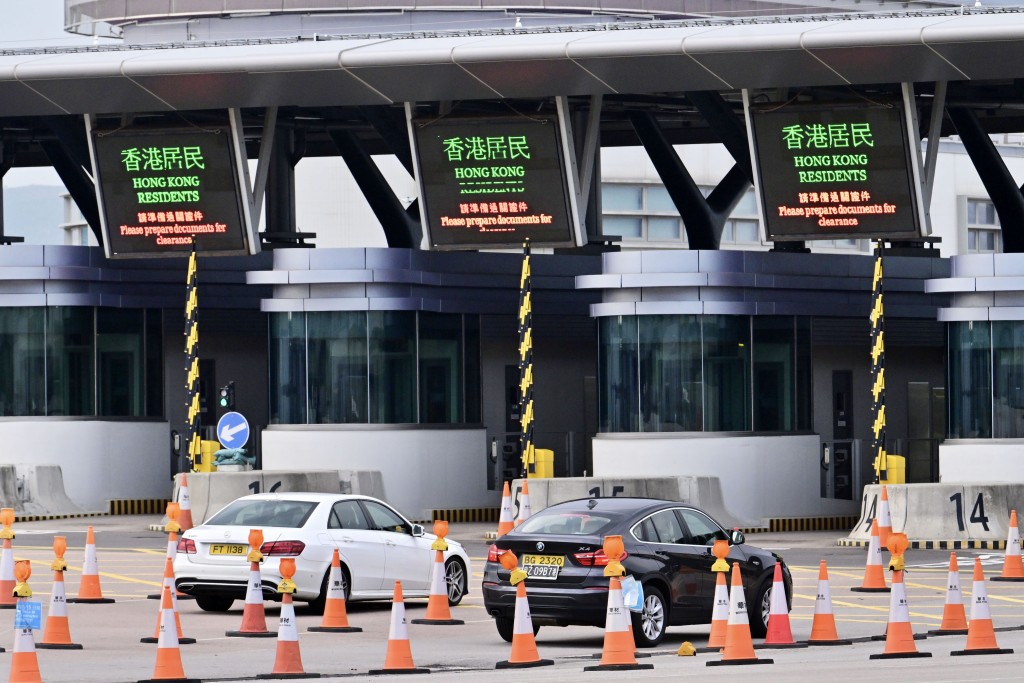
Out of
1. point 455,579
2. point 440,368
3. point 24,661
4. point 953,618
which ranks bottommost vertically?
point 953,618

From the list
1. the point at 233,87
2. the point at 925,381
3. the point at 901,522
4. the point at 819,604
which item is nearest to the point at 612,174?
the point at 925,381

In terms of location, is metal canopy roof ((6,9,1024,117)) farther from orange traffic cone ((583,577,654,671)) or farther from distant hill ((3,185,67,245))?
distant hill ((3,185,67,245))

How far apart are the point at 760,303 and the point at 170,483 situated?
1225 cm

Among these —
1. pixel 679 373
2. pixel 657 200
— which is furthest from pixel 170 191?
pixel 657 200

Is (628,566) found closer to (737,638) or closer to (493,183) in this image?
(737,638)

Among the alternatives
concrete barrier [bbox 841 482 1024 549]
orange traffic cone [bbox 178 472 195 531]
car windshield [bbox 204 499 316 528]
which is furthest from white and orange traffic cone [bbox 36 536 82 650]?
concrete barrier [bbox 841 482 1024 549]

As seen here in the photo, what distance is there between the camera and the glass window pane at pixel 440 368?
38.3m

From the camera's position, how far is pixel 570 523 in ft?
64.1

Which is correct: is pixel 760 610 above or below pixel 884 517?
below

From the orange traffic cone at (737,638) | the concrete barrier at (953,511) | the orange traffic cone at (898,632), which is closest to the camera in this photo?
the orange traffic cone at (737,638)

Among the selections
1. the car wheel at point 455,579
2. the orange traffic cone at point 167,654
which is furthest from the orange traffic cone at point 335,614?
the orange traffic cone at point 167,654

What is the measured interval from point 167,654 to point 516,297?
25.1 metres

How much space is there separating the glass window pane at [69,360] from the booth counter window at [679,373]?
9900 millimetres

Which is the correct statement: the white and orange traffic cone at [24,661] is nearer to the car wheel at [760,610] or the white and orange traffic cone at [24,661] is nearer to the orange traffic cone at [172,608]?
the orange traffic cone at [172,608]
